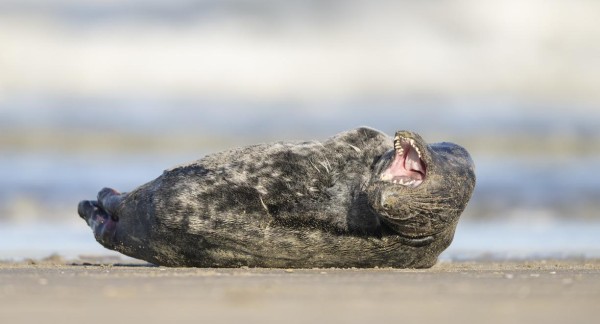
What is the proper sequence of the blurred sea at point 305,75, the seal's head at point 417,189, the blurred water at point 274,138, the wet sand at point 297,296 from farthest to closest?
the blurred sea at point 305,75 → the blurred water at point 274,138 → the seal's head at point 417,189 → the wet sand at point 297,296

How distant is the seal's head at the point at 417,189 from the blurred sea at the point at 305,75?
822 inches

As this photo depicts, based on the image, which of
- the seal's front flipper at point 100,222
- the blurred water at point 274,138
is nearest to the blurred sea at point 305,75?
the blurred water at point 274,138

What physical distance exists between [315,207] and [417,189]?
67 cm

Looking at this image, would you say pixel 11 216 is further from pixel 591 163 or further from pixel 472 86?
pixel 472 86

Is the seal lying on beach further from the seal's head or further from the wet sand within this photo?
the wet sand

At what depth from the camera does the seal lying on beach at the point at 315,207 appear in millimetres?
7242

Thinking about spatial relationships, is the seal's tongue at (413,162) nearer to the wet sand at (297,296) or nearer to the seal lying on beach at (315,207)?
the seal lying on beach at (315,207)

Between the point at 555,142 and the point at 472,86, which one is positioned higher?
the point at 472,86

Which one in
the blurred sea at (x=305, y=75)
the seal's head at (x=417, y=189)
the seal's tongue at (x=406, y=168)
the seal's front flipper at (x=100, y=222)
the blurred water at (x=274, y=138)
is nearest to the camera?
the seal's head at (x=417, y=189)

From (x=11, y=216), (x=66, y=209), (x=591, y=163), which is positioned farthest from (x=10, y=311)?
(x=591, y=163)

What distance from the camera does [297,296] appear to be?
544 cm

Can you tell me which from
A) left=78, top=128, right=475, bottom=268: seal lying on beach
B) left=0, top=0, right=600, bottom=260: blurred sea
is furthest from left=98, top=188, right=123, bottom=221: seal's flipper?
left=0, top=0, right=600, bottom=260: blurred sea

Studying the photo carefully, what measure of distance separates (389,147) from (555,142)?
21.5 metres

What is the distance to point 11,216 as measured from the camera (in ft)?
44.2
